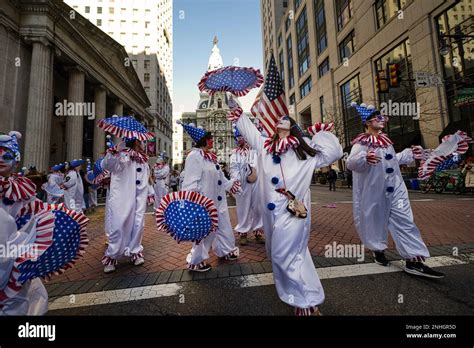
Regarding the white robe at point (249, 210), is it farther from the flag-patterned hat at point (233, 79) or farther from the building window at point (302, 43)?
the building window at point (302, 43)

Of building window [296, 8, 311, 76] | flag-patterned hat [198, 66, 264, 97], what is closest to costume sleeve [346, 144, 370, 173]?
flag-patterned hat [198, 66, 264, 97]

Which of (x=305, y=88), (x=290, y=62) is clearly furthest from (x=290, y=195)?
(x=290, y=62)

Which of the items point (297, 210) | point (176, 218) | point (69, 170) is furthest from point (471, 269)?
point (69, 170)

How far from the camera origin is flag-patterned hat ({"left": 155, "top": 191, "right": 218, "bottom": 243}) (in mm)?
2660

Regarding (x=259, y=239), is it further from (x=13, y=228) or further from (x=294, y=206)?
(x=13, y=228)

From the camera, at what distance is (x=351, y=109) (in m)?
24.2

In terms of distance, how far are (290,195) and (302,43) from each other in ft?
133

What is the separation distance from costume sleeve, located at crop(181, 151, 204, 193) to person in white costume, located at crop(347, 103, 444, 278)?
2265 millimetres

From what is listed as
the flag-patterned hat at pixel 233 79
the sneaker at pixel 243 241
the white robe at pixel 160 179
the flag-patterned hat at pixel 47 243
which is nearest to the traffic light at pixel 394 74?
the flag-patterned hat at pixel 233 79

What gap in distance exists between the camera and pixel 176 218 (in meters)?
2.70

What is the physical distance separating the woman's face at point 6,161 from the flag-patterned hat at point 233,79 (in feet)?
8.73

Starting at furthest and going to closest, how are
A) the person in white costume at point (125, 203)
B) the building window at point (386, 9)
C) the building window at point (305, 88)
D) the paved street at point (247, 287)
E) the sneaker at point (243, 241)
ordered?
1. the building window at point (305, 88)
2. the building window at point (386, 9)
3. the sneaker at point (243, 241)
4. the person in white costume at point (125, 203)
5. the paved street at point (247, 287)

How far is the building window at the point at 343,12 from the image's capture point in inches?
941
